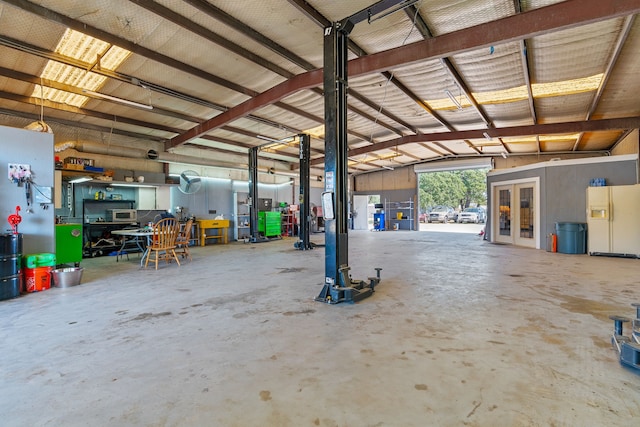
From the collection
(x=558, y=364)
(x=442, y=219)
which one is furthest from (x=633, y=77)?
(x=442, y=219)

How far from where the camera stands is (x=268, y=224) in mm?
11289

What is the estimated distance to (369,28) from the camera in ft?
15.1

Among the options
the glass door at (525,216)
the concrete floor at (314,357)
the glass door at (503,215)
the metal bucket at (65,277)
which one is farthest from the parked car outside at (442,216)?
the metal bucket at (65,277)

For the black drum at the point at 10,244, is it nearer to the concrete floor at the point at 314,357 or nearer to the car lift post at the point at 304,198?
the concrete floor at the point at 314,357

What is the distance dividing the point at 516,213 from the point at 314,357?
9491 millimetres

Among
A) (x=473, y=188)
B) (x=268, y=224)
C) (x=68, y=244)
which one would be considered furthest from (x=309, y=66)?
(x=473, y=188)

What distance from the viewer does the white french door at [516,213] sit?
854cm

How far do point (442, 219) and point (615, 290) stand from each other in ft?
64.8

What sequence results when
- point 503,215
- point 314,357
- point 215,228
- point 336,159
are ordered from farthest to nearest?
point 215,228 → point 503,215 → point 336,159 → point 314,357

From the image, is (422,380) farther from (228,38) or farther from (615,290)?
(228,38)

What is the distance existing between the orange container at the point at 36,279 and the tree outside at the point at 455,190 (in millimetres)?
25867

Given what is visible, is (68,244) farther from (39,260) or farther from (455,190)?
(455,190)

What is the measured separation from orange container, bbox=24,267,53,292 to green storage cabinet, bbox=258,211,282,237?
7277 mm

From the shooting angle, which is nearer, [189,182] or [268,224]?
[189,182]
